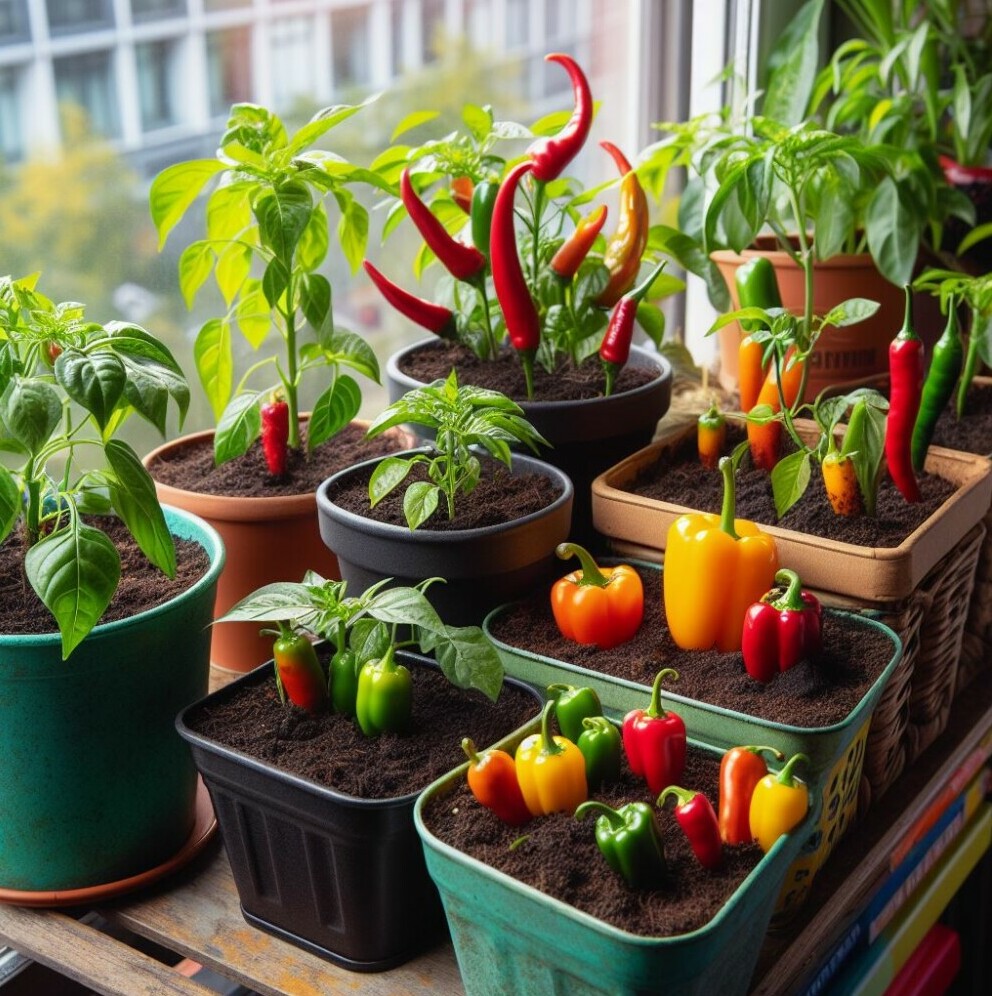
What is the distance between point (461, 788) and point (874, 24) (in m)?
1.56

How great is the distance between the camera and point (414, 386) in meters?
1.32

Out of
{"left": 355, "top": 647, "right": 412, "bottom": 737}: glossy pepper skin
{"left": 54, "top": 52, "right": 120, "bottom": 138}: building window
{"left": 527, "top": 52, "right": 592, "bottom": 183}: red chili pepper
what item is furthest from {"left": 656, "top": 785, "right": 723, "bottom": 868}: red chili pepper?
{"left": 54, "top": 52, "right": 120, "bottom": 138}: building window

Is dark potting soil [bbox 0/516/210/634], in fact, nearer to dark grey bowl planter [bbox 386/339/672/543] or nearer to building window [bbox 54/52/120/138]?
dark grey bowl planter [bbox 386/339/672/543]

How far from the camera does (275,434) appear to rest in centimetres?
131

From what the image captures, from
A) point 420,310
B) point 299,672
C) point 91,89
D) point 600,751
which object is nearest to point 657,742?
point 600,751

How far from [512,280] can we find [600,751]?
1.80 ft

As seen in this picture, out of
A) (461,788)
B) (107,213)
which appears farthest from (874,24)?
(461,788)

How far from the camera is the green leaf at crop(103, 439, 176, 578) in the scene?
0.98 meters

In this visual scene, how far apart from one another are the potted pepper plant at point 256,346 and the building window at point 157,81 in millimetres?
117

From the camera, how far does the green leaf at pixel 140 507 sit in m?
0.98

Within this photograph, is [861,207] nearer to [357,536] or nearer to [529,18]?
[529,18]

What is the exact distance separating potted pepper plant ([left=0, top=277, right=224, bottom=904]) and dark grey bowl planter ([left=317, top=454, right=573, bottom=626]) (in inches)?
4.7

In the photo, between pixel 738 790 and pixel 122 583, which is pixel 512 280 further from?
pixel 738 790

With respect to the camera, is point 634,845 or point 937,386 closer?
point 634,845
